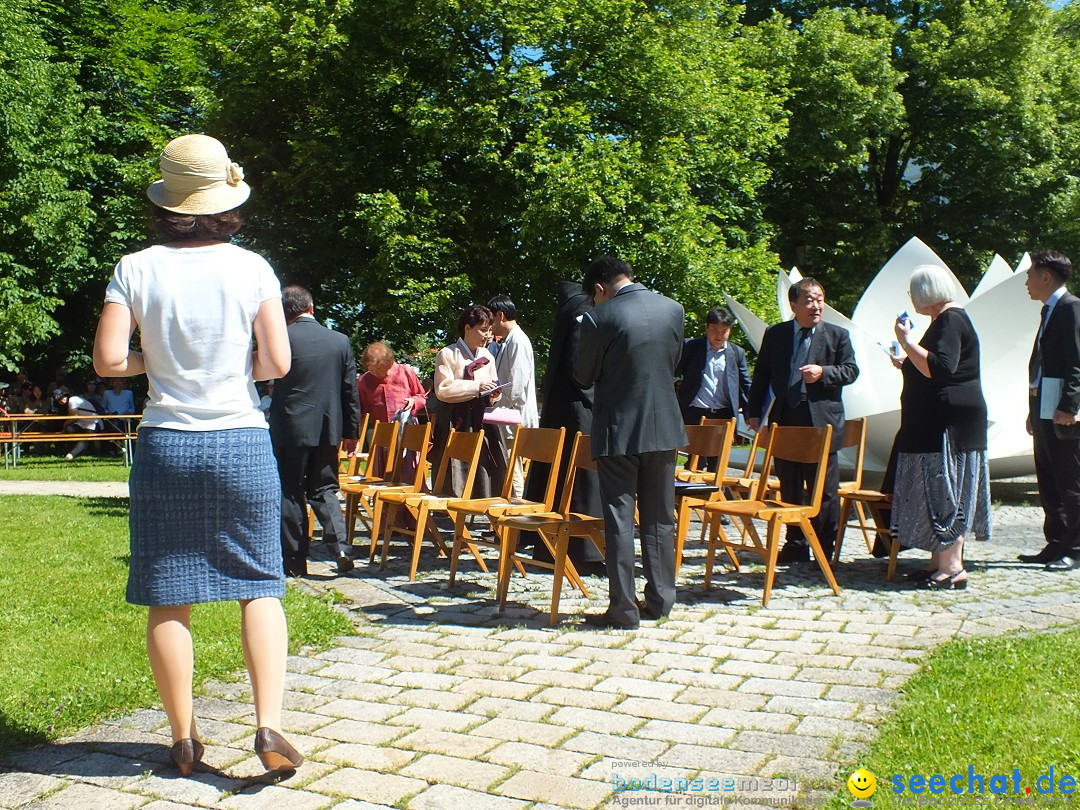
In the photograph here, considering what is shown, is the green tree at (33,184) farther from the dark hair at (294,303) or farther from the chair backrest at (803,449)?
the chair backrest at (803,449)

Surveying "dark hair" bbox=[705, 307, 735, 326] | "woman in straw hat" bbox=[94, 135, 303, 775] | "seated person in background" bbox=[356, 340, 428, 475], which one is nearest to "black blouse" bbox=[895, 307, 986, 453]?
"dark hair" bbox=[705, 307, 735, 326]

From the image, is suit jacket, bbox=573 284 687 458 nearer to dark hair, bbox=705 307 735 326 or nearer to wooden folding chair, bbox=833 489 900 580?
wooden folding chair, bbox=833 489 900 580

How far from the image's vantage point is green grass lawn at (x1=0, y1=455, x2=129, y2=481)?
15695 mm

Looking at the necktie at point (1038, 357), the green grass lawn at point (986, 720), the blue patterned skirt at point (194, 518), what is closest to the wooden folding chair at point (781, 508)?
the green grass lawn at point (986, 720)

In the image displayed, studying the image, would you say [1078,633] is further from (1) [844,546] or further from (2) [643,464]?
(1) [844,546]

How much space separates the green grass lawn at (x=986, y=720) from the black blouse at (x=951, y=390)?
1.83 metres

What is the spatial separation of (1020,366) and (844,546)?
14.3 feet

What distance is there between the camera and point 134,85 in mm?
24094

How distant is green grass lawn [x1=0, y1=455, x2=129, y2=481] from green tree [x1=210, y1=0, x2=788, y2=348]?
5408mm

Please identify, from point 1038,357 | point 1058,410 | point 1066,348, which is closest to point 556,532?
point 1058,410

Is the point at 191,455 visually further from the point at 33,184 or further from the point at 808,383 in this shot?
the point at 33,184

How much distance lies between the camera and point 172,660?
3.36m

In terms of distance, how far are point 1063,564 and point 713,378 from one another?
3.29m

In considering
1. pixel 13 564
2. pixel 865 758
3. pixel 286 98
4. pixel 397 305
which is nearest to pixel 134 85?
pixel 286 98
